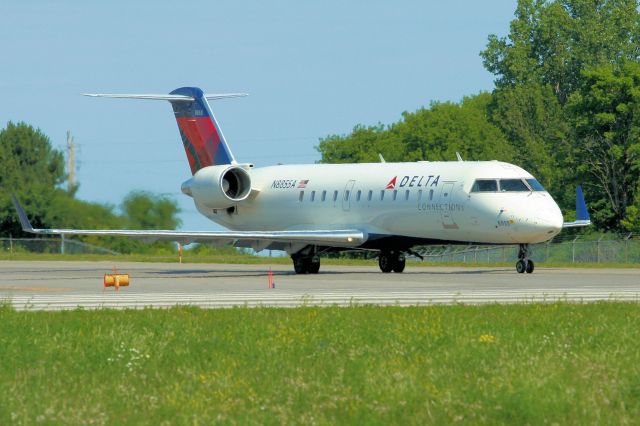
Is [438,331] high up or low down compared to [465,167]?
down

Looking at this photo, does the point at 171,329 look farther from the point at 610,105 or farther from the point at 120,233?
the point at 610,105

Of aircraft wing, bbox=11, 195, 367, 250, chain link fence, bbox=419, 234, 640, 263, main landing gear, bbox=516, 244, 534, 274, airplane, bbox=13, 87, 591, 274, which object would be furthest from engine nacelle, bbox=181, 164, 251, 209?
main landing gear, bbox=516, 244, 534, 274

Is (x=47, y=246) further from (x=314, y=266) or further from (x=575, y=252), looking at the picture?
(x=314, y=266)

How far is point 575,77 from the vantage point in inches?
4161

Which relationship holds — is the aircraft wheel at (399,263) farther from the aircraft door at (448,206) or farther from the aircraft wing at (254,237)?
the aircraft door at (448,206)

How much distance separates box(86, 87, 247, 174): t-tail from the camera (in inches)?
1766

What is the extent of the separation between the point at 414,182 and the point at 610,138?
29851mm

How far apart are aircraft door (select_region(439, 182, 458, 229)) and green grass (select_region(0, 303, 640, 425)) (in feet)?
60.0

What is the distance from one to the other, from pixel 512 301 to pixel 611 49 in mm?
83374

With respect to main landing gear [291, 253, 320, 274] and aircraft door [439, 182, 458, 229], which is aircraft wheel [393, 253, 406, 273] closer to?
main landing gear [291, 253, 320, 274]

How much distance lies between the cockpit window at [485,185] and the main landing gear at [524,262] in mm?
1875

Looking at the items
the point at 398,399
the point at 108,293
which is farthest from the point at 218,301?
the point at 398,399

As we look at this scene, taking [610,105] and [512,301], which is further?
[610,105]

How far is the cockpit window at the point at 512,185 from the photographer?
36531mm
